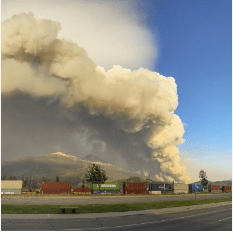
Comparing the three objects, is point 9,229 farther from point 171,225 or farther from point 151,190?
point 151,190

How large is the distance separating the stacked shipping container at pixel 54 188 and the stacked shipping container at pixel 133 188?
15779 mm

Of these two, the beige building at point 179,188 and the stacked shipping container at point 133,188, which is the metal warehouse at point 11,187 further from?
the beige building at point 179,188

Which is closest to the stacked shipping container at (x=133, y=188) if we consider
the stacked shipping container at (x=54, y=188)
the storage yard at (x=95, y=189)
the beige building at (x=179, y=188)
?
the storage yard at (x=95, y=189)

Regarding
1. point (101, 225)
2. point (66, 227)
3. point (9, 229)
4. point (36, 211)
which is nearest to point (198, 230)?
point (101, 225)

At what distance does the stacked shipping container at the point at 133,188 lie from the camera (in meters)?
73.7

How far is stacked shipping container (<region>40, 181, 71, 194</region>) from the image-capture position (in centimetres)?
6595

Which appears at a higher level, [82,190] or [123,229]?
[123,229]

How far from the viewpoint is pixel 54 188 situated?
218ft

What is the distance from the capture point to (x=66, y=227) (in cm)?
1683

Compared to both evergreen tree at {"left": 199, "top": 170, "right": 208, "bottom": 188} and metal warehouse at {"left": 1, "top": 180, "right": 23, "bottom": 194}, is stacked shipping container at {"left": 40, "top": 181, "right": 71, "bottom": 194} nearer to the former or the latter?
metal warehouse at {"left": 1, "top": 180, "right": 23, "bottom": 194}

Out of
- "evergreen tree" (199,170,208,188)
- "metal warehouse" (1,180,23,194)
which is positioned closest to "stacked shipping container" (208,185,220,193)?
"evergreen tree" (199,170,208,188)

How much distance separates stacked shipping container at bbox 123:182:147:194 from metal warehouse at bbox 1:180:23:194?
27155 mm

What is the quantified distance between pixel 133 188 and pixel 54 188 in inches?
861

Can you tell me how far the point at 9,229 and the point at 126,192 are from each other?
60450 mm
